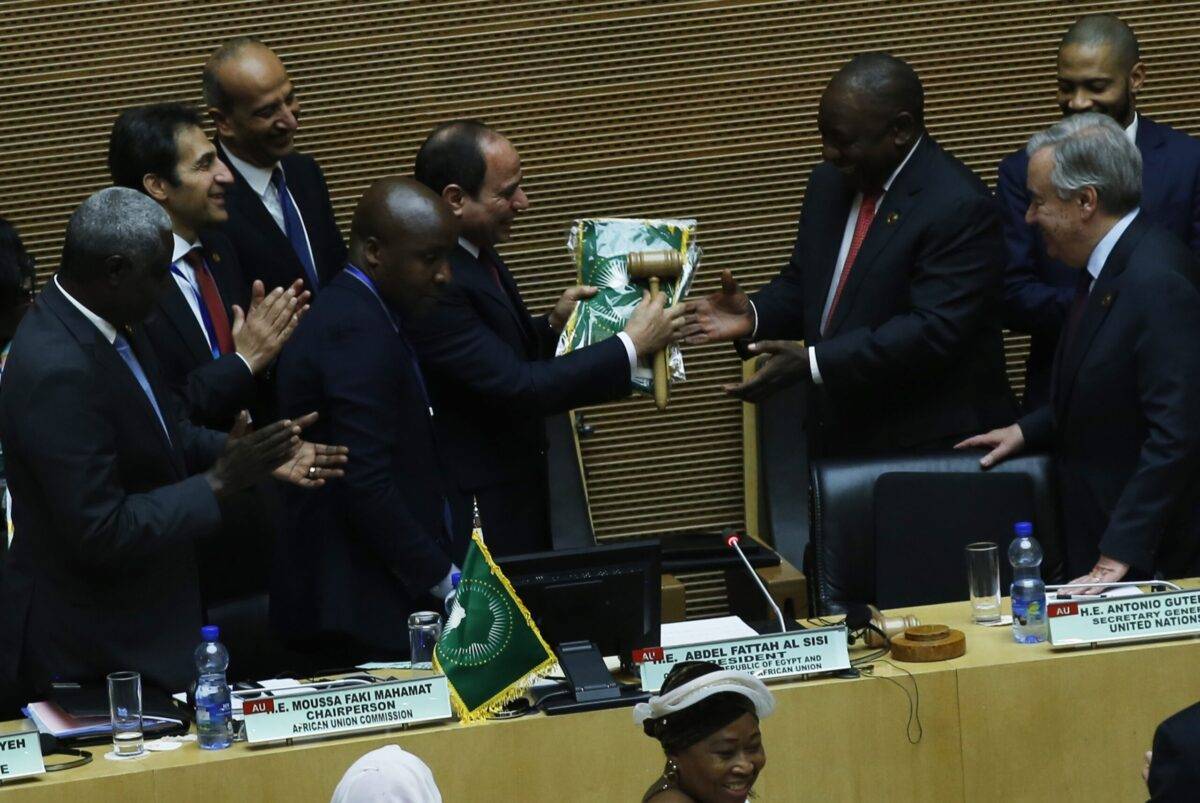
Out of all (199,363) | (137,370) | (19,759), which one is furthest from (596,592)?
(199,363)

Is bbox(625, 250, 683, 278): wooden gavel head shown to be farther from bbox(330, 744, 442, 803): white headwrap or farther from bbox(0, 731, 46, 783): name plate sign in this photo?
bbox(330, 744, 442, 803): white headwrap

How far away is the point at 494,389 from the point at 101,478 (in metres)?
1.28

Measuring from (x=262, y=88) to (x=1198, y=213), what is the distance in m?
2.69

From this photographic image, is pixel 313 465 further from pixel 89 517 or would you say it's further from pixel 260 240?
pixel 260 240

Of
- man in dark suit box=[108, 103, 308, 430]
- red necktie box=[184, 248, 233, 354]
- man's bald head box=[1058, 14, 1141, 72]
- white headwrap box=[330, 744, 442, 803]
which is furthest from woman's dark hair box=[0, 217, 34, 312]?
man's bald head box=[1058, 14, 1141, 72]

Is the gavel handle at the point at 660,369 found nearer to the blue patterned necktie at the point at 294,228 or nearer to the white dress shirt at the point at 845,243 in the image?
the white dress shirt at the point at 845,243

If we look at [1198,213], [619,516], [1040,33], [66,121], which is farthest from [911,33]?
[66,121]

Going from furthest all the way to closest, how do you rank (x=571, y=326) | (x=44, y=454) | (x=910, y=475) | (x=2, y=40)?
(x=2, y=40) < (x=571, y=326) < (x=910, y=475) < (x=44, y=454)

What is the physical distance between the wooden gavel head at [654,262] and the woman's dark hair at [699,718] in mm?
1904

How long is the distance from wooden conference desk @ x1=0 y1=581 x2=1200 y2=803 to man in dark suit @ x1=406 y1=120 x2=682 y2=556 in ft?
3.85

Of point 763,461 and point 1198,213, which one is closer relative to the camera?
point 1198,213

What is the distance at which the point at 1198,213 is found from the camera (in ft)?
17.5

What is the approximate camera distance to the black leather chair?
469 centimetres

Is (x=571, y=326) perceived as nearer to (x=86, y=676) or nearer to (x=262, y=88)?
(x=262, y=88)
